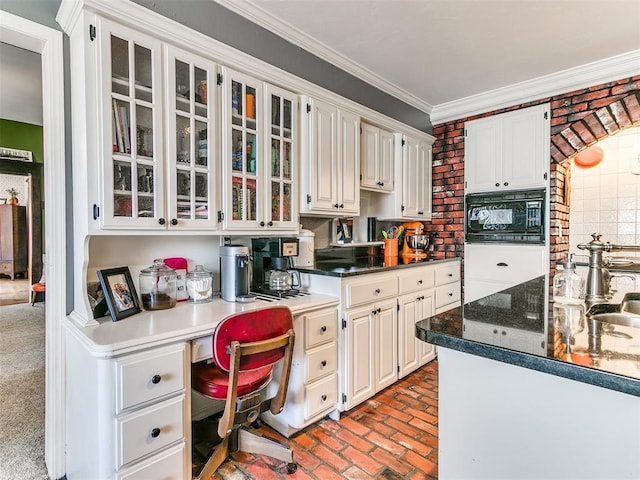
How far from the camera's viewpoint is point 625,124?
2.83 m

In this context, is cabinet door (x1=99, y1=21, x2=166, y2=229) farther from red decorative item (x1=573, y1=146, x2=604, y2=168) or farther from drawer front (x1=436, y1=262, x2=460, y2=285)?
red decorative item (x1=573, y1=146, x2=604, y2=168)

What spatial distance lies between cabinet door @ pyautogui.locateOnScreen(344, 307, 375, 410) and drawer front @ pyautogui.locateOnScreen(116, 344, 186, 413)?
107 centimetres

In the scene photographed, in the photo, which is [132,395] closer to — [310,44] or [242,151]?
[242,151]

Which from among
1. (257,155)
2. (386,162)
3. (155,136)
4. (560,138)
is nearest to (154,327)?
(155,136)

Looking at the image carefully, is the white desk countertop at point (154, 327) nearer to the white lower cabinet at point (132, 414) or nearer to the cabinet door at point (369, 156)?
the white lower cabinet at point (132, 414)

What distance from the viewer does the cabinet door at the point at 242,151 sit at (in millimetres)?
1884

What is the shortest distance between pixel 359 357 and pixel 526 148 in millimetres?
2464

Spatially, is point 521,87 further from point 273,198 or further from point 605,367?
point 605,367

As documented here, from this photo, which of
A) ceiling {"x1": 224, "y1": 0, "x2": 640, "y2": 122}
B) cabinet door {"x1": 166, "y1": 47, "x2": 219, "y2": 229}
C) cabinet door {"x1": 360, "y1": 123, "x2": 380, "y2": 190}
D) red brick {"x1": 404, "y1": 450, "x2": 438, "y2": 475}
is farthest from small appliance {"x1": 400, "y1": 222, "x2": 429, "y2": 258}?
cabinet door {"x1": 166, "y1": 47, "x2": 219, "y2": 229}

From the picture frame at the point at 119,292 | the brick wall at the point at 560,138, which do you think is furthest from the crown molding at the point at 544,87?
the picture frame at the point at 119,292

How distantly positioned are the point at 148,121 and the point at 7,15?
0.67 meters

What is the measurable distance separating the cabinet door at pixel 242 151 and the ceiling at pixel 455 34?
0.48 meters

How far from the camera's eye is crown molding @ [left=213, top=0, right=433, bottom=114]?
2.01m

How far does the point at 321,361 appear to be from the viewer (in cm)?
205
